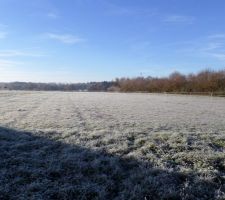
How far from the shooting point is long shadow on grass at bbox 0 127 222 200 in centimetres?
666

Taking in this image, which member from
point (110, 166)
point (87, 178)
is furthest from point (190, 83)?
point (87, 178)

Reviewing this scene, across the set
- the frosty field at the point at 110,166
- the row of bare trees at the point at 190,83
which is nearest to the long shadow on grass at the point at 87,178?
the frosty field at the point at 110,166

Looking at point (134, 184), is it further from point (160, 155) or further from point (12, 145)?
point (12, 145)

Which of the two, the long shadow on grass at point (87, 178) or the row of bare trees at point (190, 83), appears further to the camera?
the row of bare trees at point (190, 83)

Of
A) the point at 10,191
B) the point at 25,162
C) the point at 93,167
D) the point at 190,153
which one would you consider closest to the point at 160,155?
the point at 190,153

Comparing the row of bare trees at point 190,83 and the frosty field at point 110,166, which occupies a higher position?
the row of bare trees at point 190,83

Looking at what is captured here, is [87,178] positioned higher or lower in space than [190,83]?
lower

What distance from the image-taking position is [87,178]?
25.1 feet

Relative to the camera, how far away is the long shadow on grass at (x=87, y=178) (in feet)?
21.8

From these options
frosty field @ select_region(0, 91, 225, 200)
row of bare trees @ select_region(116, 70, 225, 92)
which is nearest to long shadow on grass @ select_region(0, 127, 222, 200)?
frosty field @ select_region(0, 91, 225, 200)

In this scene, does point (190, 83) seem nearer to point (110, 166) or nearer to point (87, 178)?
point (110, 166)

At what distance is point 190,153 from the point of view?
1018 centimetres

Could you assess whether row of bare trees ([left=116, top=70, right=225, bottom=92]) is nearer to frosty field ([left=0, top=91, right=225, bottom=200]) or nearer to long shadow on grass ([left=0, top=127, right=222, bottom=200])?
frosty field ([left=0, top=91, right=225, bottom=200])

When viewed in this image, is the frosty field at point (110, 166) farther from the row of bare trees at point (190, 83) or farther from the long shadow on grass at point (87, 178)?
the row of bare trees at point (190, 83)
